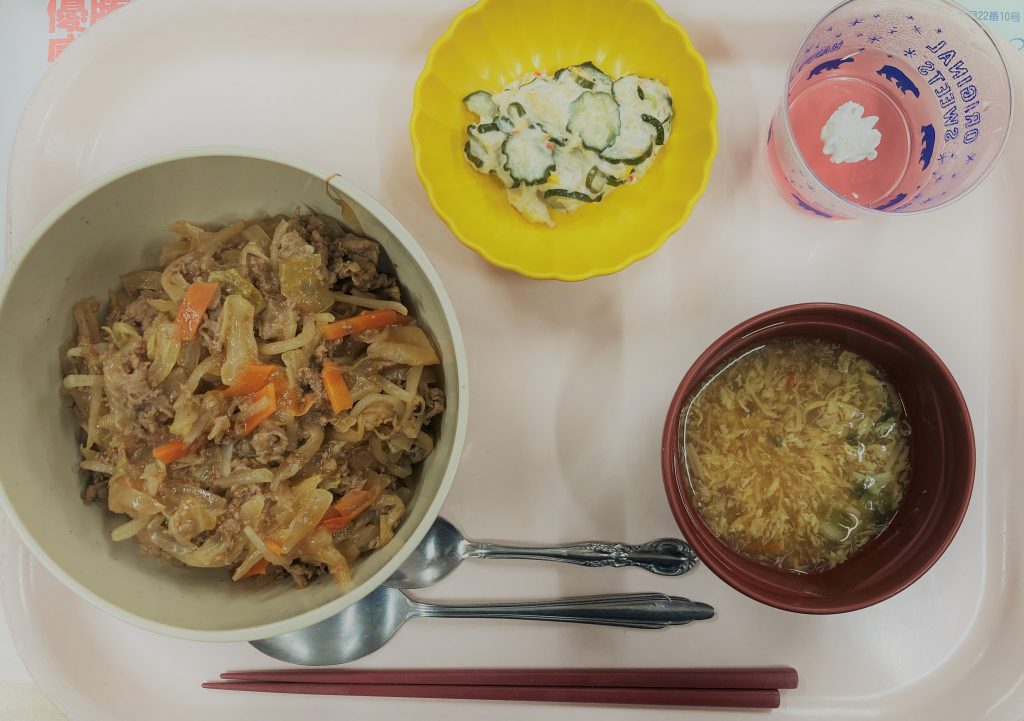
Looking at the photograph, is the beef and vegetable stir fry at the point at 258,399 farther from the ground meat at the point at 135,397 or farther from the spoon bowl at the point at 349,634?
the spoon bowl at the point at 349,634

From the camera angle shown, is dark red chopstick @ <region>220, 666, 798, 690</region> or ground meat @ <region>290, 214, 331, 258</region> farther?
dark red chopstick @ <region>220, 666, 798, 690</region>

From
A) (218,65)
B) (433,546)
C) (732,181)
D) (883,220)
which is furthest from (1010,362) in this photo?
(218,65)

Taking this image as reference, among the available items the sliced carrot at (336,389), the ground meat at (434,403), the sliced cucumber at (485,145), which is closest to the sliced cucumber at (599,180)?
the sliced cucumber at (485,145)

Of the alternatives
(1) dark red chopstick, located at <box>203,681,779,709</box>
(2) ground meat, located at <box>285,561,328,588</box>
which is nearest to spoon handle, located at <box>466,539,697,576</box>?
(1) dark red chopstick, located at <box>203,681,779,709</box>

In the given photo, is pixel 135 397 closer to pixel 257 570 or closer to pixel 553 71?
Result: pixel 257 570

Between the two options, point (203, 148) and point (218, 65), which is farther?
point (218, 65)

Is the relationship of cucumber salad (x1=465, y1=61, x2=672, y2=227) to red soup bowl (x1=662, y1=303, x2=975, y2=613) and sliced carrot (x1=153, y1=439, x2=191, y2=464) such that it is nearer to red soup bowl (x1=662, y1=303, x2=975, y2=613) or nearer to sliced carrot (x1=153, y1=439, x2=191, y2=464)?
red soup bowl (x1=662, y1=303, x2=975, y2=613)

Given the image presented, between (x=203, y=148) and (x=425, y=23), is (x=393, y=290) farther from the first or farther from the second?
(x=425, y=23)
